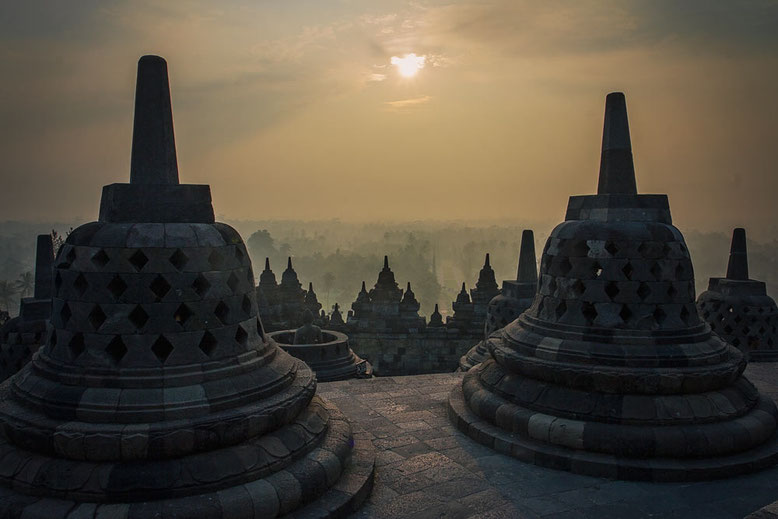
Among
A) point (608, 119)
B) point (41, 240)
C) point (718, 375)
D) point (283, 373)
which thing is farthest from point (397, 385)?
point (41, 240)

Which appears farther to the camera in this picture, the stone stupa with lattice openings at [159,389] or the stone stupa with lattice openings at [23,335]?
the stone stupa with lattice openings at [23,335]

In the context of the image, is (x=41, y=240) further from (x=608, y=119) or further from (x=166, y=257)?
(x=608, y=119)

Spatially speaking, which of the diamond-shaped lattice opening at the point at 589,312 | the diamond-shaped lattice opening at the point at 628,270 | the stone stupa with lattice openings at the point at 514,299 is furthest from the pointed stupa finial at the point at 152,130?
the stone stupa with lattice openings at the point at 514,299

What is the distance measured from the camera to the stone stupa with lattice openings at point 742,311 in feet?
40.2

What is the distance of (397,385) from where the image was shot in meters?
8.04

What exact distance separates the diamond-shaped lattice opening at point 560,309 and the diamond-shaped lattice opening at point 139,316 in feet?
15.0

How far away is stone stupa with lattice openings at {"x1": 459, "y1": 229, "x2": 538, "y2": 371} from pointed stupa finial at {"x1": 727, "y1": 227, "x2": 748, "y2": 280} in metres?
4.70

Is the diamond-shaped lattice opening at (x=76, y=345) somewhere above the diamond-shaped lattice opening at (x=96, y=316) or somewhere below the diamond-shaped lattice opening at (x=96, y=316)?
below

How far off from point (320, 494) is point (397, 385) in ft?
12.6

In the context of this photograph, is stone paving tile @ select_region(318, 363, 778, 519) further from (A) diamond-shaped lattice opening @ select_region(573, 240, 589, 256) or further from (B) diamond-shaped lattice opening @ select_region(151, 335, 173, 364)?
(A) diamond-shaped lattice opening @ select_region(573, 240, 589, 256)

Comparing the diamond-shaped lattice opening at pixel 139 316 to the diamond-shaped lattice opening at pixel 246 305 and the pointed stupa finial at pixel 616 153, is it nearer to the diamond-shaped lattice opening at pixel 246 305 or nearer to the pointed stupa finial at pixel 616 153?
the diamond-shaped lattice opening at pixel 246 305

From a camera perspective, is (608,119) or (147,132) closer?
(147,132)

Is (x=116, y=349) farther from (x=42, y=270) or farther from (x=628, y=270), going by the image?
(x=42, y=270)

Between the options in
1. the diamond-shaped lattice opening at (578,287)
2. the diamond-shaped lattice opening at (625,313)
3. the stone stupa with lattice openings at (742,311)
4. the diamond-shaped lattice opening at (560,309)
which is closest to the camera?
the diamond-shaped lattice opening at (625,313)
